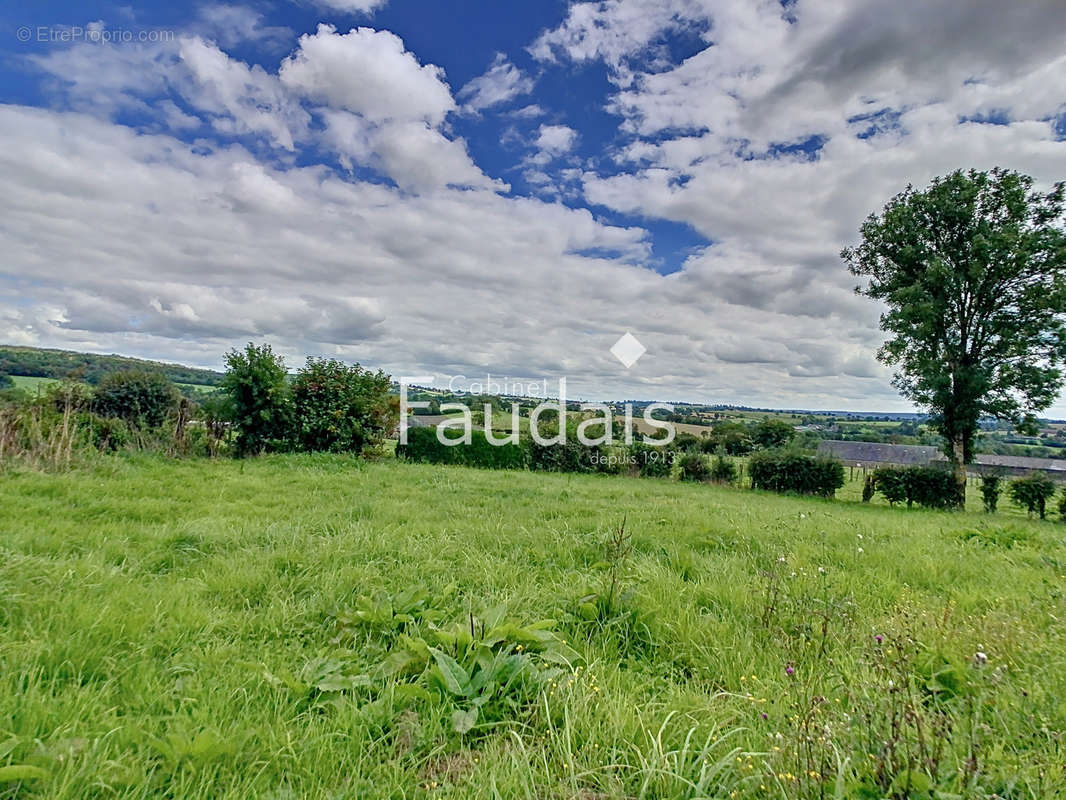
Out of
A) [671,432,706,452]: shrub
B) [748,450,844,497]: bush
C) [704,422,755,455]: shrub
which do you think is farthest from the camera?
[704,422,755,455]: shrub

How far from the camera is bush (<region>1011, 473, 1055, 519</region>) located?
12531 mm

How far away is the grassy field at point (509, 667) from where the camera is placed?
4.41 feet

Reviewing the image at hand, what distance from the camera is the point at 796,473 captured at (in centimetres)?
1523

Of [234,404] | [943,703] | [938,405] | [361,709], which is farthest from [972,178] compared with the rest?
[234,404]

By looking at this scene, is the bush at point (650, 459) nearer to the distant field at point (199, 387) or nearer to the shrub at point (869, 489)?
the shrub at point (869, 489)

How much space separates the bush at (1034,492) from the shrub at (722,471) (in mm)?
7364

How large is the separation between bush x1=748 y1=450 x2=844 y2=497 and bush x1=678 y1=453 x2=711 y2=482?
152cm

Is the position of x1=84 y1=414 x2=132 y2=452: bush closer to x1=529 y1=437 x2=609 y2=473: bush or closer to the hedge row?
the hedge row

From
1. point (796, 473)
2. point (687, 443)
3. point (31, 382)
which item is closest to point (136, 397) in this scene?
point (31, 382)

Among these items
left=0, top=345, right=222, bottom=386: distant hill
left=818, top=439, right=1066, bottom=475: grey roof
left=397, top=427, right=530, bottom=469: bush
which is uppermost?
left=0, top=345, right=222, bottom=386: distant hill

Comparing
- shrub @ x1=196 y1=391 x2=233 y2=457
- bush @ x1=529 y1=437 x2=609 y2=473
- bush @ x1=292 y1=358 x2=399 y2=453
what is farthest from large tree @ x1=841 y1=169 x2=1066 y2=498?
shrub @ x1=196 y1=391 x2=233 y2=457

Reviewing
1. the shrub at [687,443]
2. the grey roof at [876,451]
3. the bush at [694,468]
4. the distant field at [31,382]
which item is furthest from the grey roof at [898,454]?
the distant field at [31,382]

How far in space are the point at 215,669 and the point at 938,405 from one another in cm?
2006

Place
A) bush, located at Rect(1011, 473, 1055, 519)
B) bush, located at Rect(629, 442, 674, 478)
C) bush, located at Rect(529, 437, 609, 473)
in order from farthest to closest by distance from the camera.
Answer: bush, located at Rect(629, 442, 674, 478) → bush, located at Rect(529, 437, 609, 473) → bush, located at Rect(1011, 473, 1055, 519)
